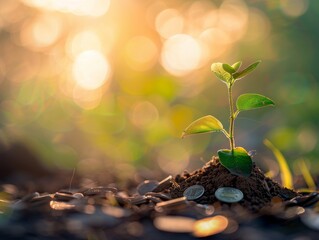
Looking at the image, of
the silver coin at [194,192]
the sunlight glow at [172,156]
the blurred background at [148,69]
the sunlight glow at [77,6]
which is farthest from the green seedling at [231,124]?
the sunlight glow at [77,6]

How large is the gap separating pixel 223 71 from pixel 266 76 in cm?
468

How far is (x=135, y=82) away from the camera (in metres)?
5.74

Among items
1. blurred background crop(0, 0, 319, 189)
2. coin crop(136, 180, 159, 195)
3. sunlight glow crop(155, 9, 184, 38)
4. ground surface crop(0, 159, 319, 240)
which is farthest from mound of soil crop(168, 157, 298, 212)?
sunlight glow crop(155, 9, 184, 38)

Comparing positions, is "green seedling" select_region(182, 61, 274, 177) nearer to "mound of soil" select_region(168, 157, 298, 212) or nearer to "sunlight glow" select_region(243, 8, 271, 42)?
"mound of soil" select_region(168, 157, 298, 212)

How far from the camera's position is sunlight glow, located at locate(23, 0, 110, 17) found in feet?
17.6

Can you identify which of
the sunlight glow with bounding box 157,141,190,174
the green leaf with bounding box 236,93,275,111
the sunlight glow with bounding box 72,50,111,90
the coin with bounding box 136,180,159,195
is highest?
the sunlight glow with bounding box 72,50,111,90

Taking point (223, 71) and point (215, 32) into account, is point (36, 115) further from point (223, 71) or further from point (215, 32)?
point (223, 71)

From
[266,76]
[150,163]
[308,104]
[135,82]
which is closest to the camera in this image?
[150,163]

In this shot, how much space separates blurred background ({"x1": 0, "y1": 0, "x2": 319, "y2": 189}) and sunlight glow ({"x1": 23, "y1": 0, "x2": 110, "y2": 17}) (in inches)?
0.6

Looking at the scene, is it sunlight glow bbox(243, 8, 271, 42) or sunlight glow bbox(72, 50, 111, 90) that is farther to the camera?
sunlight glow bbox(243, 8, 271, 42)

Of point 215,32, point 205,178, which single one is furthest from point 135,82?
point 205,178

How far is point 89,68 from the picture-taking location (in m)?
5.64

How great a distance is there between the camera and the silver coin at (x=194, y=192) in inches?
61.8

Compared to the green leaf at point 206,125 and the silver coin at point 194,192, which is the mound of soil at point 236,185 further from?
the green leaf at point 206,125
